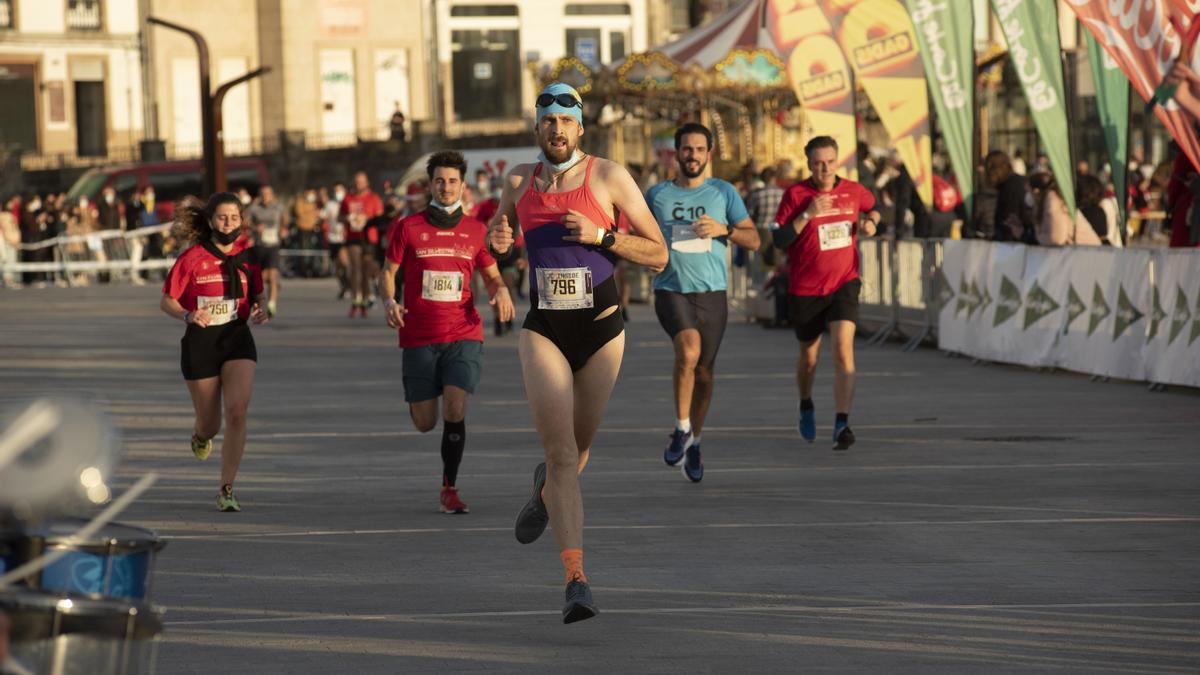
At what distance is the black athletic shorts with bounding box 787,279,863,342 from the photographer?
13055 mm

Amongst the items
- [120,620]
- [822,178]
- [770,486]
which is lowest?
[770,486]

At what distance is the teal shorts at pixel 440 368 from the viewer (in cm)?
1066

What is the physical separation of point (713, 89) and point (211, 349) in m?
26.0

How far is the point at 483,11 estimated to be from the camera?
236 ft

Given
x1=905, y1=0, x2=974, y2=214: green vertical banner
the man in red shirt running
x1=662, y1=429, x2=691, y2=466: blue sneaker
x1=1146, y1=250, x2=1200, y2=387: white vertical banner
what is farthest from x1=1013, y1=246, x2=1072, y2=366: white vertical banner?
the man in red shirt running

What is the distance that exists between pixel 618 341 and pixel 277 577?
1695 mm

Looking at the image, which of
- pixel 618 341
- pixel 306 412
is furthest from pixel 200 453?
pixel 306 412

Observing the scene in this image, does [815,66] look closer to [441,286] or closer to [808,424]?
[808,424]

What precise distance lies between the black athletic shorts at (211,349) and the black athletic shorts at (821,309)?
147 inches

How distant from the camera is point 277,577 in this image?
8.55 m

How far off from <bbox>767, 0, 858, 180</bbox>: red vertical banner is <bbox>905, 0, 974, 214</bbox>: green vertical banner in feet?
9.83

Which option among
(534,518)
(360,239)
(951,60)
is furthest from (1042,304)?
(360,239)

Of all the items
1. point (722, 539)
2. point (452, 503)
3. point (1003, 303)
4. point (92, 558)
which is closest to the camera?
point (92, 558)

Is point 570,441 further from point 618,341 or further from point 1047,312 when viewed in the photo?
point 1047,312
